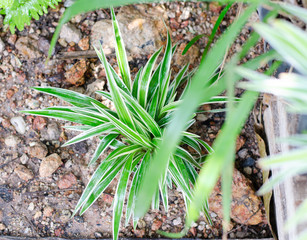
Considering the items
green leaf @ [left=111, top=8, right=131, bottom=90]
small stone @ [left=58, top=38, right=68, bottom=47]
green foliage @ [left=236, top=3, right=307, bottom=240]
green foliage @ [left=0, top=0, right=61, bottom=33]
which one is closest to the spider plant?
green leaf @ [left=111, top=8, right=131, bottom=90]

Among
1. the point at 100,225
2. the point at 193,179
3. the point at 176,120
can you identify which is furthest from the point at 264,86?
the point at 100,225

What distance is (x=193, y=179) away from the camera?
50.5 inches

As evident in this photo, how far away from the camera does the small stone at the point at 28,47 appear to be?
1559 millimetres

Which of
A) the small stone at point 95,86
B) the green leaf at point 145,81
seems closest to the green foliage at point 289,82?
the green leaf at point 145,81

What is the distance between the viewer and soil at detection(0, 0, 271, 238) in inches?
56.7

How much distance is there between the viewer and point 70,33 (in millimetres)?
1573

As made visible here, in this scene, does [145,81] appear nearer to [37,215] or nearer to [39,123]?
[39,123]

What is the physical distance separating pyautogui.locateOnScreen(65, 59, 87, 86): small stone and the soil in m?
0.01

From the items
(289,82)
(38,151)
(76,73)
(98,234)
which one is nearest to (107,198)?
(98,234)

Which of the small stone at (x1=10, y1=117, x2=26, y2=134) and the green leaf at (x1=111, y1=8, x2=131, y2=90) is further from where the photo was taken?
the small stone at (x1=10, y1=117, x2=26, y2=134)

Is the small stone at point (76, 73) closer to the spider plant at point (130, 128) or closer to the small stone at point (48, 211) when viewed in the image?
the spider plant at point (130, 128)

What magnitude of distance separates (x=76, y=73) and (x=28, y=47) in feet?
0.96

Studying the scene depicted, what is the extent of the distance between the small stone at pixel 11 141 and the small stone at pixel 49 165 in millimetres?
178

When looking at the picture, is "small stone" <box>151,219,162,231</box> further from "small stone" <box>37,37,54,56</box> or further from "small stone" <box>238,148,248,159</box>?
"small stone" <box>37,37,54,56</box>
